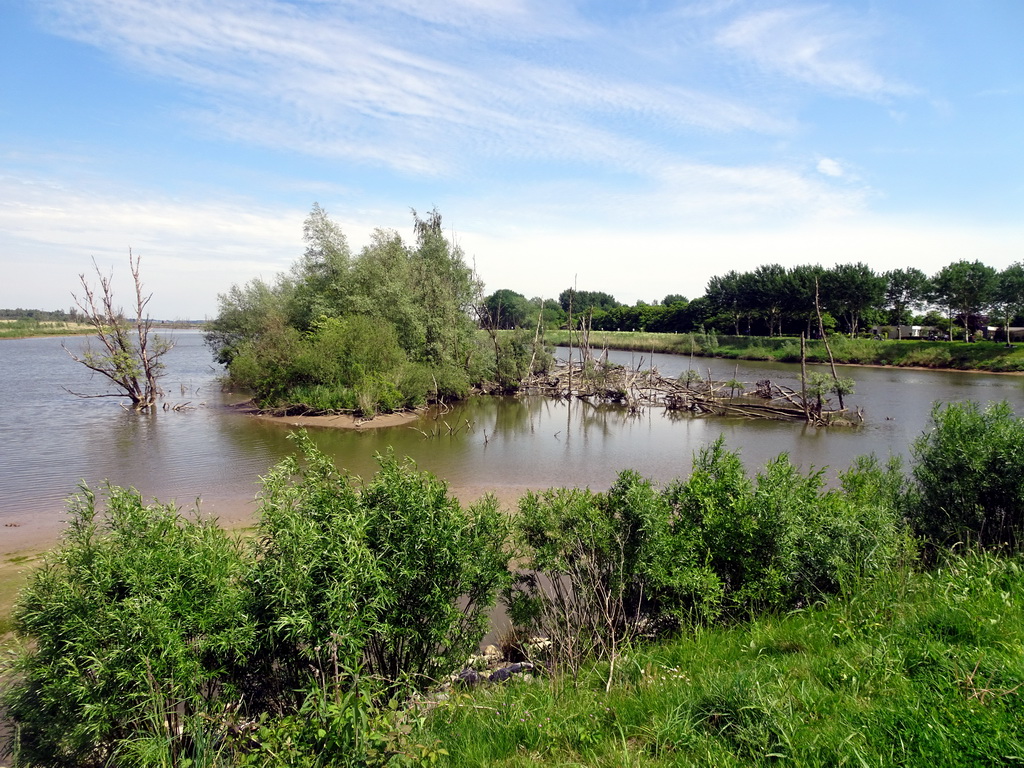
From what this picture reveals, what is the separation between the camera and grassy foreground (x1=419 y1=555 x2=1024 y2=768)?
3480mm

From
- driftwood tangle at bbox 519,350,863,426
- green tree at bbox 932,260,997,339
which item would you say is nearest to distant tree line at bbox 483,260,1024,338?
green tree at bbox 932,260,997,339

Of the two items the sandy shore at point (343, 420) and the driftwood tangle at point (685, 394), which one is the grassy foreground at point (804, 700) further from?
the driftwood tangle at point (685, 394)

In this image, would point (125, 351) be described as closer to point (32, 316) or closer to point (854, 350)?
point (854, 350)

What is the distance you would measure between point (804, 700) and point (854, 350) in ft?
209

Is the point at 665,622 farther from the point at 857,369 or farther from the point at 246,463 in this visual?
the point at 857,369

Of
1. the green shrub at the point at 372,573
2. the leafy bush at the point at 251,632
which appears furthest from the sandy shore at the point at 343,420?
the leafy bush at the point at 251,632

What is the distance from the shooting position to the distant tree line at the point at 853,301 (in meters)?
58.7

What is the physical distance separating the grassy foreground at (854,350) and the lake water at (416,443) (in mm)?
12222

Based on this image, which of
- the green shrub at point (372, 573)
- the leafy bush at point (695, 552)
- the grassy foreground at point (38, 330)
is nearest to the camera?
the green shrub at point (372, 573)

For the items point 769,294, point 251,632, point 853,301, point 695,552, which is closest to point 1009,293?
point 853,301

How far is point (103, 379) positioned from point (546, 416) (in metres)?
33.9

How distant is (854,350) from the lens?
191 feet

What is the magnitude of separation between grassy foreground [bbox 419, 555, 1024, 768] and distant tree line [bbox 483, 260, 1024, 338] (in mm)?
45183

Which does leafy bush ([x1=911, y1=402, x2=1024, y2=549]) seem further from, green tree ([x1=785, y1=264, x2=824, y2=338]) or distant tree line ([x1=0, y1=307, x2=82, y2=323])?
distant tree line ([x1=0, y1=307, x2=82, y2=323])
